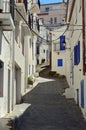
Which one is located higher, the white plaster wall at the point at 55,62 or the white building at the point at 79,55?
the white building at the point at 79,55

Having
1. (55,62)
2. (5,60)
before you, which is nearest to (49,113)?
(5,60)

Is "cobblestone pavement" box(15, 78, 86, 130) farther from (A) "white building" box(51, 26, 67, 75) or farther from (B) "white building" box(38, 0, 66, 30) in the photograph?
(B) "white building" box(38, 0, 66, 30)

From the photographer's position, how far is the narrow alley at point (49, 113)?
16500 mm

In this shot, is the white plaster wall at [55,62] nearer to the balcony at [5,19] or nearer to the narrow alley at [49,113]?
the narrow alley at [49,113]

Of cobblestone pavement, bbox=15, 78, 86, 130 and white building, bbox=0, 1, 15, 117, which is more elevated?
white building, bbox=0, 1, 15, 117

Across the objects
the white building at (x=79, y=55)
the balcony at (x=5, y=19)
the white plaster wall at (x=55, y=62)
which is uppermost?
the balcony at (x=5, y=19)

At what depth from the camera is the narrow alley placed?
1650 centimetres

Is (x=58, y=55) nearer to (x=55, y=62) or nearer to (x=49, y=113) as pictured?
(x=55, y=62)

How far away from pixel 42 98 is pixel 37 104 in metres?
2.85

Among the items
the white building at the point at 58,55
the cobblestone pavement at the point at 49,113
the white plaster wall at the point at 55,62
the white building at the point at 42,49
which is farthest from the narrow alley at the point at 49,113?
the white building at the point at 42,49

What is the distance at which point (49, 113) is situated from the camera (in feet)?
67.9

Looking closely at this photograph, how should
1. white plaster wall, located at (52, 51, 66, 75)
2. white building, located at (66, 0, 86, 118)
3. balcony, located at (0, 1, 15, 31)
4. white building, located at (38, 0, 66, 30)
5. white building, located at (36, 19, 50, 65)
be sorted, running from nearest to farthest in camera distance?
balcony, located at (0, 1, 15, 31) → white building, located at (66, 0, 86, 118) → white plaster wall, located at (52, 51, 66, 75) → white building, located at (36, 19, 50, 65) → white building, located at (38, 0, 66, 30)

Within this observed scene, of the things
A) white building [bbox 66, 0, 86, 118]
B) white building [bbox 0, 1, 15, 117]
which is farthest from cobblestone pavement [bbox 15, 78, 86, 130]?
white building [bbox 0, 1, 15, 117]

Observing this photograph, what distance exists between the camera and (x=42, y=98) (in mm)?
27266
